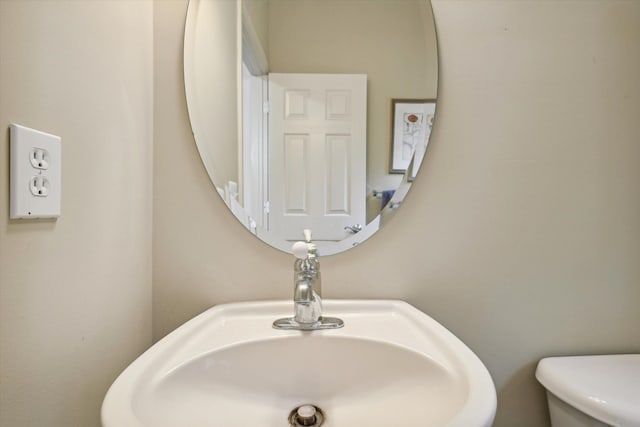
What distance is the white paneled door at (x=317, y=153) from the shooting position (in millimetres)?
822

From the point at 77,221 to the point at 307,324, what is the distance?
0.45 metres

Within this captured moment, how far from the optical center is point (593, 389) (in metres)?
0.67

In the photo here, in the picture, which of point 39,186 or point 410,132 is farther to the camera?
point 410,132

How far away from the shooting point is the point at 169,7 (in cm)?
81

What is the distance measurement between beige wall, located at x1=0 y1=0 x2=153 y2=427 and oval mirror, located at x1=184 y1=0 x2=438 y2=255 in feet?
0.65

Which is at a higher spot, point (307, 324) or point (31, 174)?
point (31, 174)

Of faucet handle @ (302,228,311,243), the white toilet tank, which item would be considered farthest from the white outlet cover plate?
the white toilet tank

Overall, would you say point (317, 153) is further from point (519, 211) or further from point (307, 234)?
point (519, 211)

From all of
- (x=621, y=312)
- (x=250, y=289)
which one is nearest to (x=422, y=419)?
(x=250, y=289)

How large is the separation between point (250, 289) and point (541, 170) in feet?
2.61

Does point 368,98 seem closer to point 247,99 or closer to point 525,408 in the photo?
point 247,99

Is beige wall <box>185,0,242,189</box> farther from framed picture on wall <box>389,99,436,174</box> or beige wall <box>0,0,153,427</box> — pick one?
framed picture on wall <box>389,99,436,174</box>

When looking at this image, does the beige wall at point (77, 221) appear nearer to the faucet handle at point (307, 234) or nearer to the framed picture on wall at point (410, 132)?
the faucet handle at point (307, 234)

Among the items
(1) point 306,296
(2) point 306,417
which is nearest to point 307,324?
(1) point 306,296
